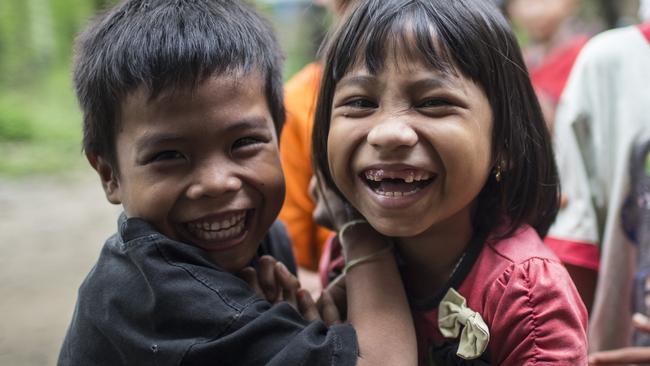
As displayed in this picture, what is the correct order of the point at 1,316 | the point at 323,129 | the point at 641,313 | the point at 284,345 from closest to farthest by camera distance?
1. the point at 284,345
2. the point at 323,129
3. the point at 641,313
4. the point at 1,316

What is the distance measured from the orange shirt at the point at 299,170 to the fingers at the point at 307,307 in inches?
39.7

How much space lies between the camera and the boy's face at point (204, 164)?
4.84 ft

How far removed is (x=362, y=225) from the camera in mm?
1662

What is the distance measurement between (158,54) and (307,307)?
0.65 metres

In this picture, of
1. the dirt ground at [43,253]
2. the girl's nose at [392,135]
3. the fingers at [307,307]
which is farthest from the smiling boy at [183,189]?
the dirt ground at [43,253]

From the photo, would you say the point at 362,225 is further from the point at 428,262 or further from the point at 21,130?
the point at 21,130

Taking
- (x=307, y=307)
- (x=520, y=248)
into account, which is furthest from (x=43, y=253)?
(x=520, y=248)

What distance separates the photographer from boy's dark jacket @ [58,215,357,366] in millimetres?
1340

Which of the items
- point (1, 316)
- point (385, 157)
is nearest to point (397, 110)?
point (385, 157)

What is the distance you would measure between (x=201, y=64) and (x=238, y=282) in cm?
47

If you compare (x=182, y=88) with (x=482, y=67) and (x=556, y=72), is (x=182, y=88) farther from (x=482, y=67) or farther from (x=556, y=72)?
(x=556, y=72)

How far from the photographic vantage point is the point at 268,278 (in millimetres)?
1667

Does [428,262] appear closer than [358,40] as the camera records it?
No

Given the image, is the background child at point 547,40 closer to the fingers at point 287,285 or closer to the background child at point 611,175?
the background child at point 611,175
